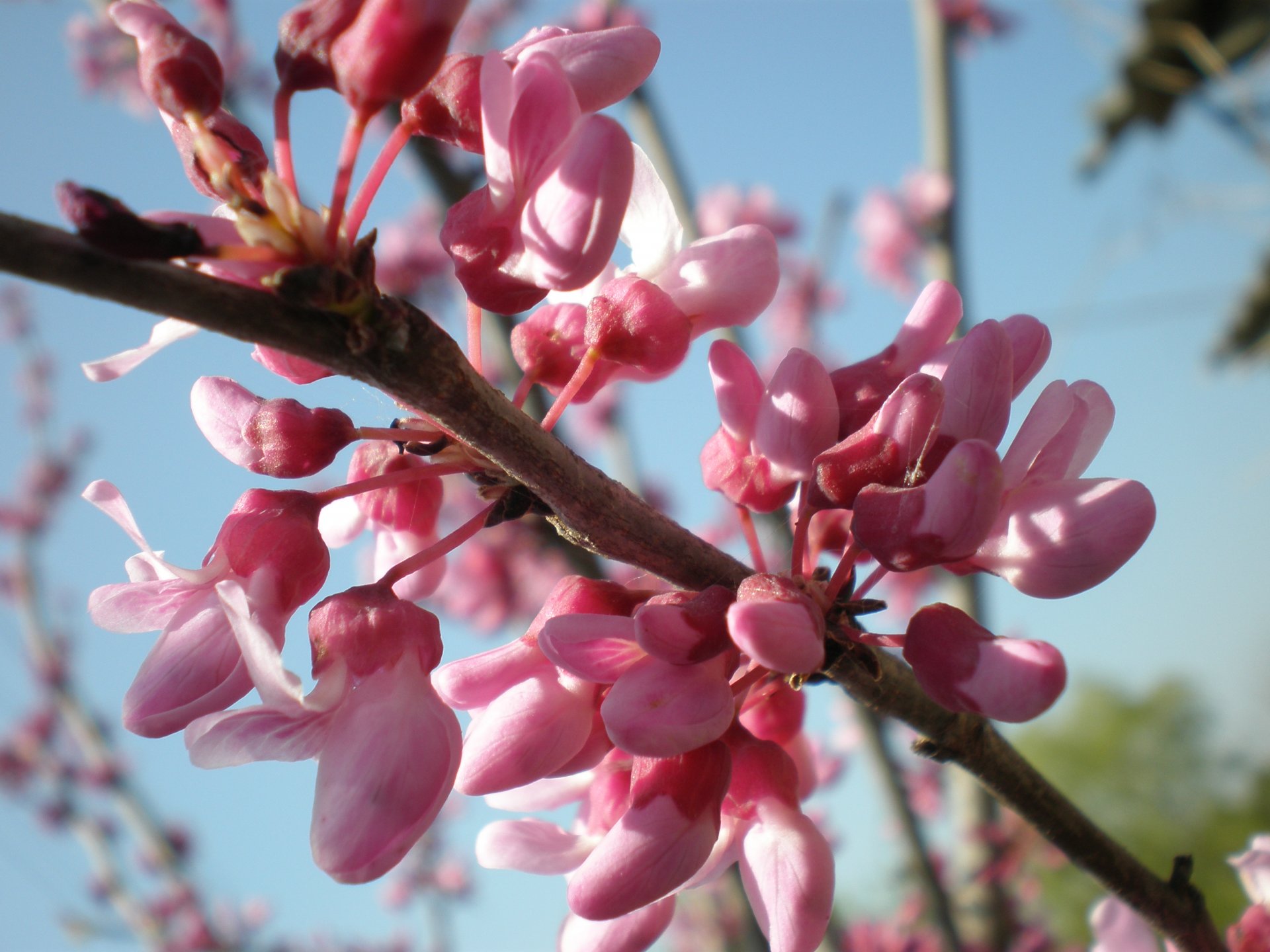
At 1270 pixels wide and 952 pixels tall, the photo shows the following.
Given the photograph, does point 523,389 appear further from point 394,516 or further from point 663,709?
point 663,709

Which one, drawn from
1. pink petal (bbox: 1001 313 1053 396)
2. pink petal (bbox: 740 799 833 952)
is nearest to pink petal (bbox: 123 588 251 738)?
pink petal (bbox: 740 799 833 952)

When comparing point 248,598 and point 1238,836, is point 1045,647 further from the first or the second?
point 1238,836

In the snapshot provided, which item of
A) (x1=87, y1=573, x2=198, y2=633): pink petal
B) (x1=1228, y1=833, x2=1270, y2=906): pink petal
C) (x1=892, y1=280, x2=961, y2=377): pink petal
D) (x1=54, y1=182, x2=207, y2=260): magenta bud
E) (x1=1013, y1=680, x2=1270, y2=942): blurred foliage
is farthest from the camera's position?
(x1=1013, y1=680, x2=1270, y2=942): blurred foliage

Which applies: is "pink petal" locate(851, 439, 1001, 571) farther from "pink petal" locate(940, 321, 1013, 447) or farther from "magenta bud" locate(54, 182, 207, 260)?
"magenta bud" locate(54, 182, 207, 260)

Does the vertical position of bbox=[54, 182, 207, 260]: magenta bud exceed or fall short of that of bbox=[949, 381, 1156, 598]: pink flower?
it exceeds it

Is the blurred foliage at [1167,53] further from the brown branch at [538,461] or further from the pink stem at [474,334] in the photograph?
the pink stem at [474,334]

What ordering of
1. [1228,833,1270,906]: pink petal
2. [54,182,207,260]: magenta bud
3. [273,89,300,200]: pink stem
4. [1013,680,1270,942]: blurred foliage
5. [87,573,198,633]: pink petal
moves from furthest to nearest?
[1013,680,1270,942]: blurred foliage, [1228,833,1270,906]: pink petal, [87,573,198,633]: pink petal, [273,89,300,200]: pink stem, [54,182,207,260]: magenta bud


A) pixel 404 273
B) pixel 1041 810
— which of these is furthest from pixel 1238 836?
pixel 1041 810

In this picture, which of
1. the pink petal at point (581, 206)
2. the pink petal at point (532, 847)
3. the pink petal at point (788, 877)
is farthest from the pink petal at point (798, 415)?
the pink petal at point (532, 847)
